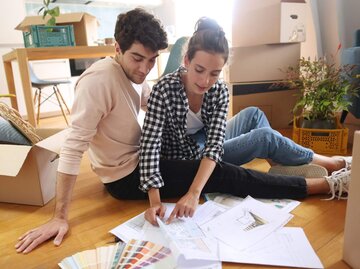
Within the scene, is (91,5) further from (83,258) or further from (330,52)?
(83,258)

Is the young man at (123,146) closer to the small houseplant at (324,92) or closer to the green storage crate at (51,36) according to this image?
the small houseplant at (324,92)

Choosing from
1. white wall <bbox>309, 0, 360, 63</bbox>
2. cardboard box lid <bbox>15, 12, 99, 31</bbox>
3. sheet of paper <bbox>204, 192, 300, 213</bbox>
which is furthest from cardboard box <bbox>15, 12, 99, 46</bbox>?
white wall <bbox>309, 0, 360, 63</bbox>

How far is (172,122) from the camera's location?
1113 millimetres

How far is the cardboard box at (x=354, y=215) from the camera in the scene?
0.75 meters

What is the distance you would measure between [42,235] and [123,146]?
0.38 metres

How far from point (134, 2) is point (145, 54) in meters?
3.68

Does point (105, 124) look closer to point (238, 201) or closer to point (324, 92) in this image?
point (238, 201)

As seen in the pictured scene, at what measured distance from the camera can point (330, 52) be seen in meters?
2.67

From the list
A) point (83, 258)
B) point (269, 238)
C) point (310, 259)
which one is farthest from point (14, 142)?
point (310, 259)

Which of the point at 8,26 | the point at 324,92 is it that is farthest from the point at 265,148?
the point at 8,26

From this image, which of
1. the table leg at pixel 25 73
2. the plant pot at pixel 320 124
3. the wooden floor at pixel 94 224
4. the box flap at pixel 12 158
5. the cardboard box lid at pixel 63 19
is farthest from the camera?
the cardboard box lid at pixel 63 19

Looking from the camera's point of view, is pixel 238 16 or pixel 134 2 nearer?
pixel 238 16

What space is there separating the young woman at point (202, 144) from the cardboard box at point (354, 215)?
37 centimetres

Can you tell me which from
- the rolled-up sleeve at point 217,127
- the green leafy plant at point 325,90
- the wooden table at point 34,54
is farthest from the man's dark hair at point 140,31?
the green leafy plant at point 325,90
